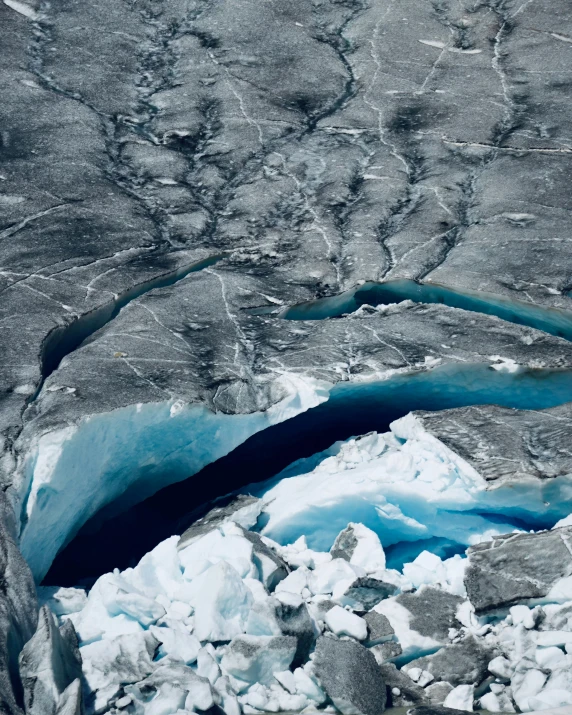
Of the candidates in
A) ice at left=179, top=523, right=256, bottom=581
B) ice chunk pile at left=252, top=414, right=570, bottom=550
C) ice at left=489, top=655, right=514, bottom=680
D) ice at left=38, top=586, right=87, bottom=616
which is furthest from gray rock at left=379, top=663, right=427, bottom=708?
ice at left=38, top=586, right=87, bottom=616

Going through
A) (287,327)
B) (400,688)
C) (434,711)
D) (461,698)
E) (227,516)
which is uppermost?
(287,327)

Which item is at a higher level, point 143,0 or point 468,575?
point 143,0

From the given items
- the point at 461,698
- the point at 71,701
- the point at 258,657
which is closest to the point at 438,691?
the point at 461,698

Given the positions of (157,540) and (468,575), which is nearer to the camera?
(468,575)

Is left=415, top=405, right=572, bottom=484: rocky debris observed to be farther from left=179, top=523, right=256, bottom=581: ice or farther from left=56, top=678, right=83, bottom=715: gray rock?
left=56, top=678, right=83, bottom=715: gray rock

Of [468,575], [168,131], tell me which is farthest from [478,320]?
[168,131]

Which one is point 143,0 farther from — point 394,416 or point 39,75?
point 394,416

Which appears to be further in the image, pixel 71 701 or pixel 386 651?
pixel 386 651

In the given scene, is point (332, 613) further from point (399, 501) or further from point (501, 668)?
point (399, 501)
